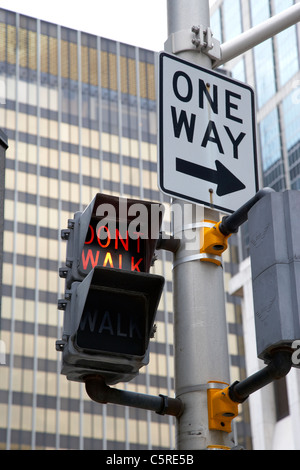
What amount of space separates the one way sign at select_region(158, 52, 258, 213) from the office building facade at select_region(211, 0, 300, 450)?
58880mm

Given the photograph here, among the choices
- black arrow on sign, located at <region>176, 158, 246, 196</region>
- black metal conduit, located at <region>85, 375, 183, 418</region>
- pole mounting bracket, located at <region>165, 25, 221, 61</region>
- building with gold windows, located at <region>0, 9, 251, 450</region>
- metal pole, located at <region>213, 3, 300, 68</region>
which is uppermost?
building with gold windows, located at <region>0, 9, 251, 450</region>

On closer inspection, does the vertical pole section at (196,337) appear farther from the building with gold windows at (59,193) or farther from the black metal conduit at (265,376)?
the building with gold windows at (59,193)

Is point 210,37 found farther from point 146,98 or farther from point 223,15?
point 223,15

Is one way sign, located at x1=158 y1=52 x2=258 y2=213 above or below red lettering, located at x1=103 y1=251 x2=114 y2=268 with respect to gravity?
above

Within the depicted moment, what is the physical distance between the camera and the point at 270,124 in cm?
9431

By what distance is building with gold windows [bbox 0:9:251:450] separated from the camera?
8456 centimetres

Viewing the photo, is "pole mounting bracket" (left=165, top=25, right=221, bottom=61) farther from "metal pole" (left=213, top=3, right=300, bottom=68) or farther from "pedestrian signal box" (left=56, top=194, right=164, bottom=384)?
"pedestrian signal box" (left=56, top=194, right=164, bottom=384)

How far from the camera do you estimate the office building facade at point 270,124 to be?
6431 centimetres

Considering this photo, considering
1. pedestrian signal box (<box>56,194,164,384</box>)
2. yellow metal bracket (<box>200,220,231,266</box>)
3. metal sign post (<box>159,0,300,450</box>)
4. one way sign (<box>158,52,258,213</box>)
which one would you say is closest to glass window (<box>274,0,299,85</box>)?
metal sign post (<box>159,0,300,450</box>)

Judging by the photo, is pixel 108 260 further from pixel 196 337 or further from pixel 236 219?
pixel 236 219

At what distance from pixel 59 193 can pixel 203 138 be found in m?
89.2

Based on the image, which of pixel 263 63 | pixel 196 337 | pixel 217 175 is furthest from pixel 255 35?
pixel 263 63

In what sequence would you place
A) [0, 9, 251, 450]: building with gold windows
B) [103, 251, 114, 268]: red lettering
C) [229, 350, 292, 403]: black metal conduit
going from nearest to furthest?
[229, 350, 292, 403]: black metal conduit, [103, 251, 114, 268]: red lettering, [0, 9, 251, 450]: building with gold windows

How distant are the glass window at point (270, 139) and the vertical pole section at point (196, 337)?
87686 millimetres
